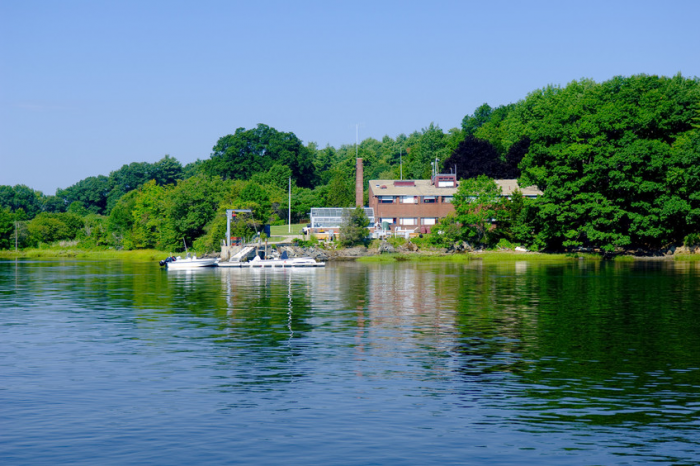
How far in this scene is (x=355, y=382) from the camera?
22.8 meters

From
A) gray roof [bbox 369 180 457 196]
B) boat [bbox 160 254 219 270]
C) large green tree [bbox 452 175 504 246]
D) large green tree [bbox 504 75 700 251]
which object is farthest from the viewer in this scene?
gray roof [bbox 369 180 457 196]

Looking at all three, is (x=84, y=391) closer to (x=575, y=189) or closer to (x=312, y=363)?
(x=312, y=363)

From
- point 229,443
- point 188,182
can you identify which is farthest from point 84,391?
point 188,182

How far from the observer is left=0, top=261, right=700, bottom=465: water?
1631 cm

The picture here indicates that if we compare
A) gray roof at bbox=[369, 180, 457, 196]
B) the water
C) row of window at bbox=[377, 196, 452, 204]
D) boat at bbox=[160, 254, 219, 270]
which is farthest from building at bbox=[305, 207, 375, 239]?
the water

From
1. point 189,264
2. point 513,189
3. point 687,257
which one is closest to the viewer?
point 687,257

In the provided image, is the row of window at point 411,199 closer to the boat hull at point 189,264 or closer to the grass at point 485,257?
the grass at point 485,257

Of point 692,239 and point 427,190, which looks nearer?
point 692,239

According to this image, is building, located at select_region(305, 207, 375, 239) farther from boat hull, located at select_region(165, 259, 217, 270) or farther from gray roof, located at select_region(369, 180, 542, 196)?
boat hull, located at select_region(165, 259, 217, 270)

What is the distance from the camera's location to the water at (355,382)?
16.3 m

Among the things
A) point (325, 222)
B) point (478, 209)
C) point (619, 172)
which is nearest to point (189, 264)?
point (325, 222)

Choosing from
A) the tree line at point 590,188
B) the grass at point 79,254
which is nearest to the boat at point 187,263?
the tree line at point 590,188

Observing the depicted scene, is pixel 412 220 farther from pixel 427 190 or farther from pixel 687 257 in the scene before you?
pixel 687 257

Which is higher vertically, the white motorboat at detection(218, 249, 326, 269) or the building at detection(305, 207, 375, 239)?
the building at detection(305, 207, 375, 239)
